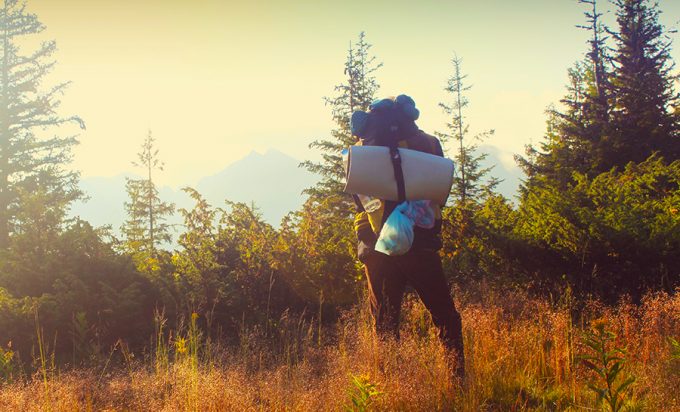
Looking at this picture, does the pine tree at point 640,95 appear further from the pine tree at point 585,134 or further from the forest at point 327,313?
the forest at point 327,313

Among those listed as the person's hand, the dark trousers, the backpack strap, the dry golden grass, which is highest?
the backpack strap

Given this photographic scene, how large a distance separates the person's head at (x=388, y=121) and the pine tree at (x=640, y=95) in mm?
17304

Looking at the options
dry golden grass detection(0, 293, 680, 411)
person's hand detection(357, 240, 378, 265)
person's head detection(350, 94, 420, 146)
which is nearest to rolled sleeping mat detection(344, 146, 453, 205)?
person's head detection(350, 94, 420, 146)

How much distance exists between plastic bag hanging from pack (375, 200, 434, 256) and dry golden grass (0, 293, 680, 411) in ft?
2.32

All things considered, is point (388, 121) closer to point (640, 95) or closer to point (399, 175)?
point (399, 175)

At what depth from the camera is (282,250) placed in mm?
6242

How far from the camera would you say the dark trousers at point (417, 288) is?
3.15 meters

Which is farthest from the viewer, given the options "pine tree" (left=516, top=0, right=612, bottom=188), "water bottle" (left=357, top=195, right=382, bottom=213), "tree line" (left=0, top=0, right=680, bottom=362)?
"pine tree" (left=516, top=0, right=612, bottom=188)

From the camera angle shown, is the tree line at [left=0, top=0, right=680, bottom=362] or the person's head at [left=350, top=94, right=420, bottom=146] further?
the tree line at [left=0, top=0, right=680, bottom=362]

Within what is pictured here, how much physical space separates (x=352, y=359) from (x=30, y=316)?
3.86 metres

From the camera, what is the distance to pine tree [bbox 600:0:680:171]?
19.0m

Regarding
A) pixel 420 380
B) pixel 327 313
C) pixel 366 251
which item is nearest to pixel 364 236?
pixel 366 251

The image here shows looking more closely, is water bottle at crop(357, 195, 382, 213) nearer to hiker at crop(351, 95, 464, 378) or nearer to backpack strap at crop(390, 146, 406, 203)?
hiker at crop(351, 95, 464, 378)

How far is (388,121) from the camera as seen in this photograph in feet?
10.7
